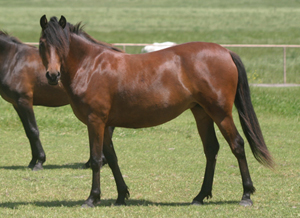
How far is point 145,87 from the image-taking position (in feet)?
19.4

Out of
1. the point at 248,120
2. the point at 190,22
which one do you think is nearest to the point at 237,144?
the point at 248,120

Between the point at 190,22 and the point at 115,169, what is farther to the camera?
the point at 190,22

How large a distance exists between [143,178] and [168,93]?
6.91ft

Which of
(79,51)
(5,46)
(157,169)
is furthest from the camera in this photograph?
(5,46)

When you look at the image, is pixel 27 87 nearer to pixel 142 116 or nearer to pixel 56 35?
pixel 56 35

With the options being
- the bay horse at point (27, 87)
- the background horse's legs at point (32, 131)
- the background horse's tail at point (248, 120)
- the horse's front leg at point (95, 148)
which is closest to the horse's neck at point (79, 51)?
the horse's front leg at point (95, 148)

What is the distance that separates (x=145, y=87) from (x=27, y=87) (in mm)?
3646

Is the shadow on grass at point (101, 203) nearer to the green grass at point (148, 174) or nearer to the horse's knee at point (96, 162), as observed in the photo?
the green grass at point (148, 174)

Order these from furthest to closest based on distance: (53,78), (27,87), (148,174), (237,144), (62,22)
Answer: (27,87), (148,174), (237,144), (62,22), (53,78)

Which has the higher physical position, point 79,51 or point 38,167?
point 79,51

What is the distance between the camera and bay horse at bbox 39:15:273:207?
19.2 ft

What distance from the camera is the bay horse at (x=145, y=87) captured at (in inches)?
230

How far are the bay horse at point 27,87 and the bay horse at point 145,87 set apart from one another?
289 cm

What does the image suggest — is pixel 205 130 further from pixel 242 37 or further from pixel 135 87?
pixel 242 37
